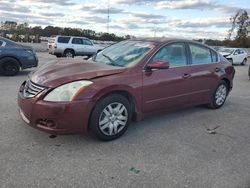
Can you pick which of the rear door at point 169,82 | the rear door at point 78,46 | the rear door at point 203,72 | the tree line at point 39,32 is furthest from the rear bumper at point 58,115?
the tree line at point 39,32

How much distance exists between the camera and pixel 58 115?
3863 mm

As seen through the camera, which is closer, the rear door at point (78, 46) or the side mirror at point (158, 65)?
the side mirror at point (158, 65)

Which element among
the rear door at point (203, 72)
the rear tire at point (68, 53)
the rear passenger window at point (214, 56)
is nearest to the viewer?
the rear door at point (203, 72)

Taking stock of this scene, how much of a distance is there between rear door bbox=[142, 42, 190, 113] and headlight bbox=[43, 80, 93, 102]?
3.86ft

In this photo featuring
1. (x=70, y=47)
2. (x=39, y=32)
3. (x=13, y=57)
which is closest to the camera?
(x=13, y=57)

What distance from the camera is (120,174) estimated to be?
340 cm

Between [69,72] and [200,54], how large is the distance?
2.98 metres

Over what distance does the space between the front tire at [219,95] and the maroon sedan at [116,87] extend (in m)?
0.38

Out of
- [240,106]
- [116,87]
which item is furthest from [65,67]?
[240,106]

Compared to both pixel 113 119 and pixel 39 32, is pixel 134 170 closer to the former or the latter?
pixel 113 119

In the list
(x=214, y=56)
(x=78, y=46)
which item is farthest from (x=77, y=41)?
(x=214, y=56)

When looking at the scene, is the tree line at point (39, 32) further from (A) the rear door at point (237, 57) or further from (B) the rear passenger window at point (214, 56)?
(B) the rear passenger window at point (214, 56)

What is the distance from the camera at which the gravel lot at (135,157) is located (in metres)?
3.27

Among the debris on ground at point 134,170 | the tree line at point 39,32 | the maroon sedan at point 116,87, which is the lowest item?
the debris on ground at point 134,170
